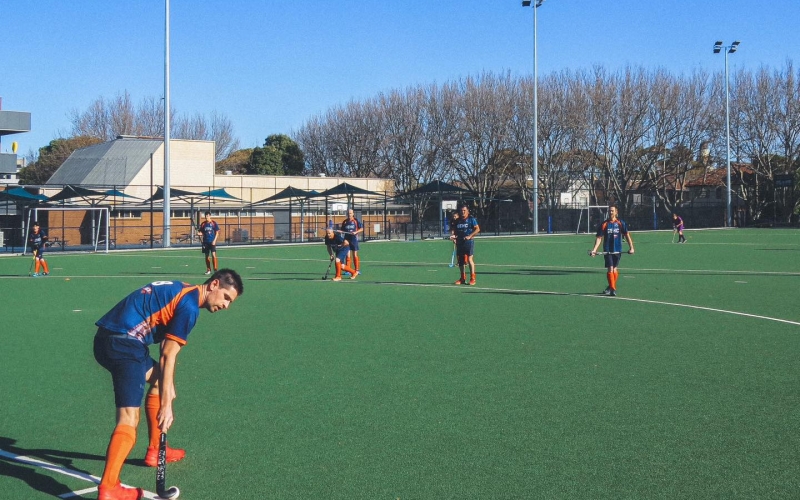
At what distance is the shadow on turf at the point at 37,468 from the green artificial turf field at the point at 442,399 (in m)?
0.02

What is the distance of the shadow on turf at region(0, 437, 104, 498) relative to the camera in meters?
5.93

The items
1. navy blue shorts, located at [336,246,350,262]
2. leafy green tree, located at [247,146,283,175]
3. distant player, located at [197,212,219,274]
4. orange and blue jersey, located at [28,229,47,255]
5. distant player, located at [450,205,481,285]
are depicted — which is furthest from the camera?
leafy green tree, located at [247,146,283,175]

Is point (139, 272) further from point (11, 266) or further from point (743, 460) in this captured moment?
point (743, 460)

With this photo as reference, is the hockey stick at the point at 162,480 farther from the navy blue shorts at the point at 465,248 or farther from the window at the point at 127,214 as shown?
the window at the point at 127,214

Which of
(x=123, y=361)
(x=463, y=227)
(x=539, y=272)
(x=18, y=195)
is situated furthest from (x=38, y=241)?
(x=123, y=361)

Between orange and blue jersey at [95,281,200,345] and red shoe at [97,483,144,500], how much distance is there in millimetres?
918

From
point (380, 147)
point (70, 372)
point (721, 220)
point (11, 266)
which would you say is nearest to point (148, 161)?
point (380, 147)

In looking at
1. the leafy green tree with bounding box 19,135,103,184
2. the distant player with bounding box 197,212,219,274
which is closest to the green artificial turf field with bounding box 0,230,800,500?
the distant player with bounding box 197,212,219,274

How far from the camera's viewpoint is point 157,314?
560 centimetres

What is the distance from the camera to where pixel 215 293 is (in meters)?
5.59

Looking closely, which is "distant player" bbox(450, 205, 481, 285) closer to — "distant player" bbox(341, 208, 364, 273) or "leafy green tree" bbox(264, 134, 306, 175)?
"distant player" bbox(341, 208, 364, 273)

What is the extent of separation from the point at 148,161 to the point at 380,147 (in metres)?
24.3

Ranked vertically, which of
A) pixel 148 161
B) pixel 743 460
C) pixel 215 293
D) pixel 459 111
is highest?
pixel 459 111

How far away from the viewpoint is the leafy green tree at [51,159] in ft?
264
